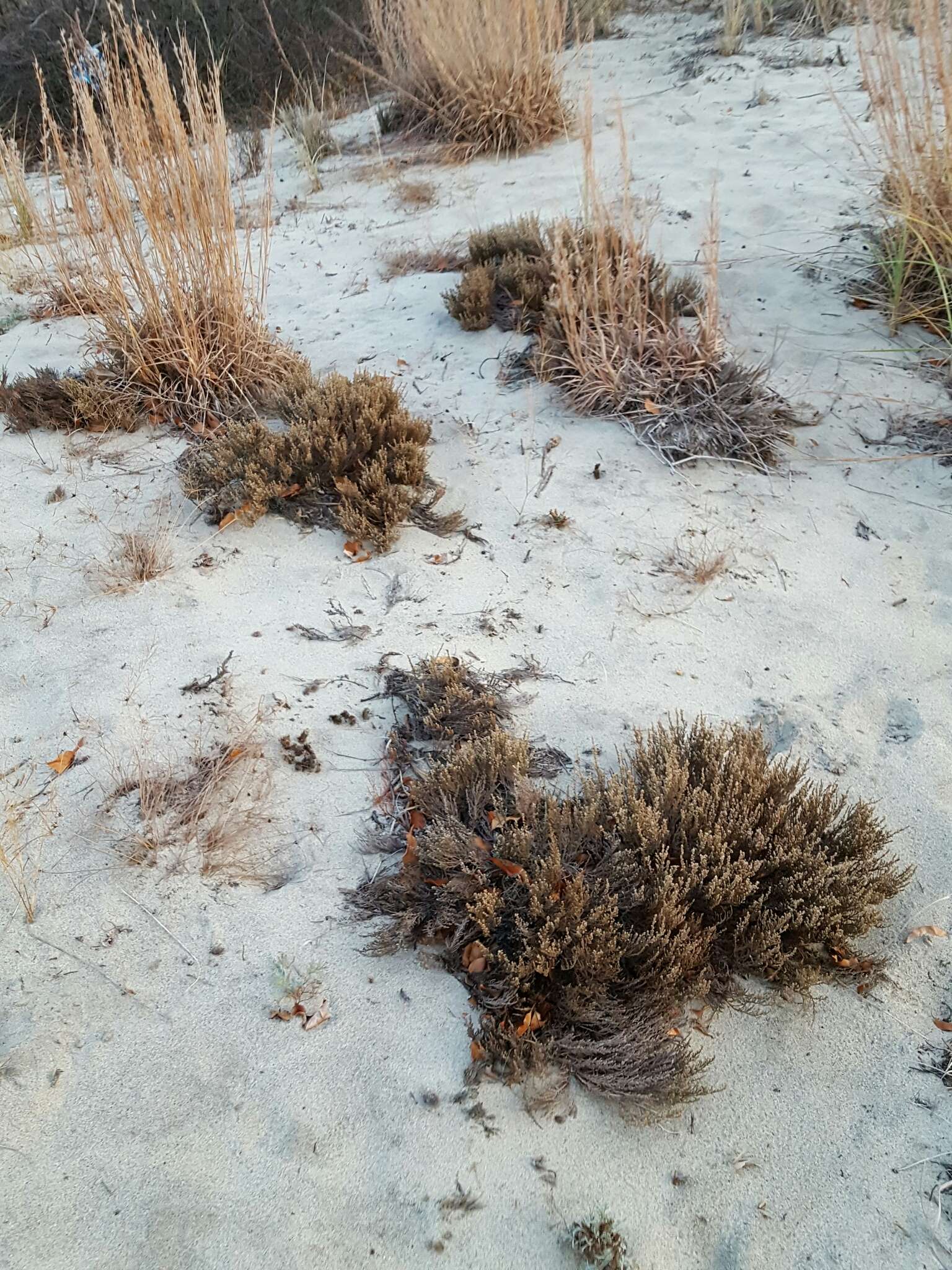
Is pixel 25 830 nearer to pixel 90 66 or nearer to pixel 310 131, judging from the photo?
pixel 90 66

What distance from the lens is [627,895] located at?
2137mm

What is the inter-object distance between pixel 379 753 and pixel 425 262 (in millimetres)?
4036

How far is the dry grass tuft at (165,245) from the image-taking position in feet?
11.8

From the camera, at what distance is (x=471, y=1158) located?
5.96ft

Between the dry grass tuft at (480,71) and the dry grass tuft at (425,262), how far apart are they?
1855 millimetres

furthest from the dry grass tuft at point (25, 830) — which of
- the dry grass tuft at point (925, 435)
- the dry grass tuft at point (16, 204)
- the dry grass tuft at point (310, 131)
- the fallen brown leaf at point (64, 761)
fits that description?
the dry grass tuft at point (310, 131)

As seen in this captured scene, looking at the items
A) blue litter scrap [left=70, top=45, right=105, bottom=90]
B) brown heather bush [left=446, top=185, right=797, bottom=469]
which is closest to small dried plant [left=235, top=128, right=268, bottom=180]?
blue litter scrap [left=70, top=45, right=105, bottom=90]

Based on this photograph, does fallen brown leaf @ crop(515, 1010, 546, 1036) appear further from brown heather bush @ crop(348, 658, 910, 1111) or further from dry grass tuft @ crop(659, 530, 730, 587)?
dry grass tuft @ crop(659, 530, 730, 587)

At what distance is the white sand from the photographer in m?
1.76

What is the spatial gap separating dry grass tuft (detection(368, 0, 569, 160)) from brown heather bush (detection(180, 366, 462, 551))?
421 centimetres

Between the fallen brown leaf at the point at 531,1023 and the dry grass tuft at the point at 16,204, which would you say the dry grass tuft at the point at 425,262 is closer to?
the dry grass tuft at the point at 16,204

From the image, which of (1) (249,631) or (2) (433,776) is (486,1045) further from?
(1) (249,631)

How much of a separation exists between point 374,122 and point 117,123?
5.14 metres

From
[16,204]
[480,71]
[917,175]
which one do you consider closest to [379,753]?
[917,175]
